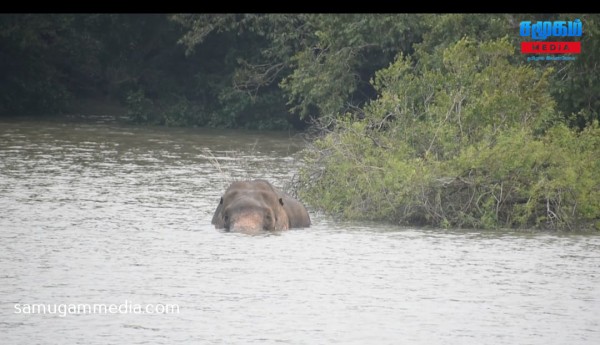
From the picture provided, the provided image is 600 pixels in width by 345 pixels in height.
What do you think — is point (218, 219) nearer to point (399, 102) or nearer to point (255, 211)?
point (255, 211)

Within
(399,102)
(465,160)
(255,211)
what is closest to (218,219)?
(255,211)

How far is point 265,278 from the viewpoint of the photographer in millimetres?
11781

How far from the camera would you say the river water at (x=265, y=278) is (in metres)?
9.39

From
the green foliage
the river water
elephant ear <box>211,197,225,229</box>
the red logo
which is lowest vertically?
the river water

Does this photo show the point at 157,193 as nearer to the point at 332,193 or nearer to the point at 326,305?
the point at 332,193

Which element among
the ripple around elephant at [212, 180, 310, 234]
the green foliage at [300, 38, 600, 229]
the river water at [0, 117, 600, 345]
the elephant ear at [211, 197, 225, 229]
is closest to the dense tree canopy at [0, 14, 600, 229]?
the green foliage at [300, 38, 600, 229]

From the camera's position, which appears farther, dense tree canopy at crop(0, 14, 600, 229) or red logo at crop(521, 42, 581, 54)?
red logo at crop(521, 42, 581, 54)

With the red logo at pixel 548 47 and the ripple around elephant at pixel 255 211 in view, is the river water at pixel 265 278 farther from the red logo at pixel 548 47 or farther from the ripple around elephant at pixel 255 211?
the red logo at pixel 548 47

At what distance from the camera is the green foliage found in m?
15.1

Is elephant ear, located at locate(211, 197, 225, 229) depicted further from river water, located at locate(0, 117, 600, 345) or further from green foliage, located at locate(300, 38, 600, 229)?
green foliage, located at locate(300, 38, 600, 229)

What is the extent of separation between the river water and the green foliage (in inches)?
19.0

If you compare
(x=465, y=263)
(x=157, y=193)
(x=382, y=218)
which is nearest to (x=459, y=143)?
(x=382, y=218)

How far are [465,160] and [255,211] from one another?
9.36 feet

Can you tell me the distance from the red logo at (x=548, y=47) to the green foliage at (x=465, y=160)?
2314 millimetres
